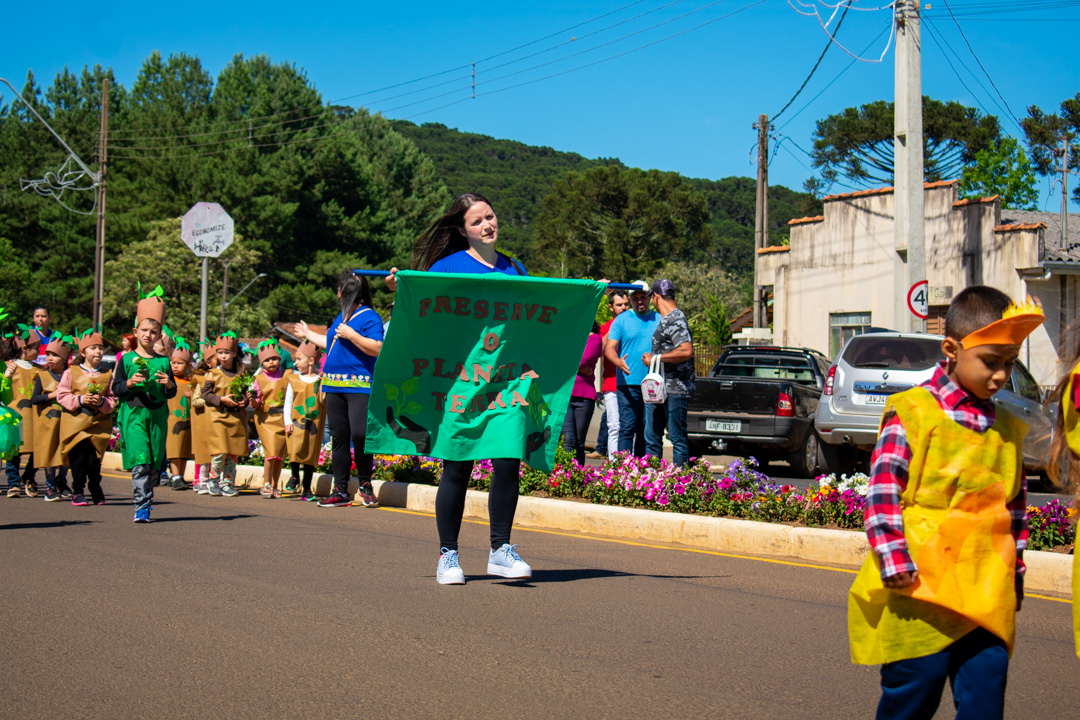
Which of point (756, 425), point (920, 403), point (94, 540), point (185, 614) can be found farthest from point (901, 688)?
point (756, 425)

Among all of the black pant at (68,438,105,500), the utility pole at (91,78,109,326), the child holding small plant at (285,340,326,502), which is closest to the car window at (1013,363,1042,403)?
the child holding small plant at (285,340,326,502)

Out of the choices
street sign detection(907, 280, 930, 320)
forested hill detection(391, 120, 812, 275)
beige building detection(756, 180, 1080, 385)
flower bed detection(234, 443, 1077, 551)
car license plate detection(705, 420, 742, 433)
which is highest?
forested hill detection(391, 120, 812, 275)

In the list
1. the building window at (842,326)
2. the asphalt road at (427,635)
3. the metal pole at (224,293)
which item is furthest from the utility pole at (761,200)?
A: the metal pole at (224,293)

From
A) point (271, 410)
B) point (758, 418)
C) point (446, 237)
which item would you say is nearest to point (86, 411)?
point (271, 410)

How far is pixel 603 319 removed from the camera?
3781 centimetres

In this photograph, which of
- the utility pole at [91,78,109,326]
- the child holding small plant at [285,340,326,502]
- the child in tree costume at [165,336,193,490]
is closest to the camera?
the child holding small plant at [285,340,326,502]

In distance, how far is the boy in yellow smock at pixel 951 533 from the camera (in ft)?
9.81

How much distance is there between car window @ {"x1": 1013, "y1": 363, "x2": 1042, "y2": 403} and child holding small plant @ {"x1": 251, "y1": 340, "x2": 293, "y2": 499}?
307 inches

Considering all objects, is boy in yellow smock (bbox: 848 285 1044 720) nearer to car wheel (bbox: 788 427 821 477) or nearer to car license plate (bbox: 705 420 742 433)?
car license plate (bbox: 705 420 742 433)

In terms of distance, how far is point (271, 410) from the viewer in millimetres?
11055

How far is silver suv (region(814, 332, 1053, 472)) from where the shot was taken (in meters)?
12.2

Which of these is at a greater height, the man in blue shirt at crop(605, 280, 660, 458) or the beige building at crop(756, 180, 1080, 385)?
the beige building at crop(756, 180, 1080, 385)

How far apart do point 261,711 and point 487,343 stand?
2.56 meters

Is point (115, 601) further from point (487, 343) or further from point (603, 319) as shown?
point (603, 319)
